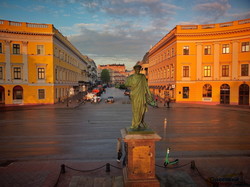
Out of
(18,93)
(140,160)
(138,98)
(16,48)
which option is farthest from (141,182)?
(16,48)

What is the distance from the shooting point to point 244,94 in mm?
32281

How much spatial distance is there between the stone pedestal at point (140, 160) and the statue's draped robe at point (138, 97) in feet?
1.73

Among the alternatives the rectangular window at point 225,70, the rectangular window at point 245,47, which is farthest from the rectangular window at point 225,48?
the rectangular window at point 225,70

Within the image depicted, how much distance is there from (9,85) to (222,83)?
37.1 meters

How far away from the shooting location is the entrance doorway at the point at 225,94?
111ft

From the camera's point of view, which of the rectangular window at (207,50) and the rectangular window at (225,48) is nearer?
the rectangular window at (225,48)

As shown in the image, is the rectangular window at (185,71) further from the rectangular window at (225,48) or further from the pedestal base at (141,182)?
the pedestal base at (141,182)

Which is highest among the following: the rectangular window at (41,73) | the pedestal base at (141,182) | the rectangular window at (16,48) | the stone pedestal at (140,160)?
the rectangular window at (16,48)

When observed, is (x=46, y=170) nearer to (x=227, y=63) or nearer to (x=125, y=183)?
(x=125, y=183)

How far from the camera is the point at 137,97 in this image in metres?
6.36

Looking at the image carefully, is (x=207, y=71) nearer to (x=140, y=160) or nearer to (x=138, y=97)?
(x=138, y=97)

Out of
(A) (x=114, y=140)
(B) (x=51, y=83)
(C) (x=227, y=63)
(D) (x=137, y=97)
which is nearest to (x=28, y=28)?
(B) (x=51, y=83)

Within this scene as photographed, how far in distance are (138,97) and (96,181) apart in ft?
11.5

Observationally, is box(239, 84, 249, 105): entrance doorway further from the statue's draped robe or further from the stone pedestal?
the stone pedestal
